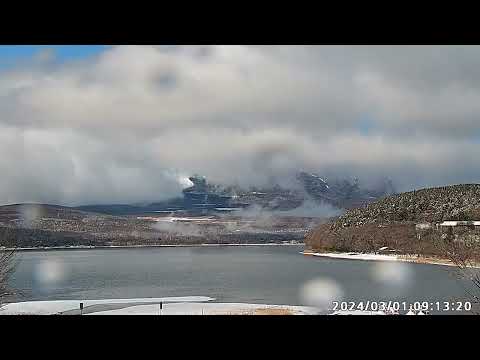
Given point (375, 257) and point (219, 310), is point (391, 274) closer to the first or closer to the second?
point (375, 257)

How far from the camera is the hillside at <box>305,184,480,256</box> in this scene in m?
19.5

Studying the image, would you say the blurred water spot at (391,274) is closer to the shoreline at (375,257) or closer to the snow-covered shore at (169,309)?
the shoreline at (375,257)

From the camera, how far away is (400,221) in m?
24.6

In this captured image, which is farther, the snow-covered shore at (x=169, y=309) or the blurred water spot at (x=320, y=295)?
the blurred water spot at (x=320, y=295)

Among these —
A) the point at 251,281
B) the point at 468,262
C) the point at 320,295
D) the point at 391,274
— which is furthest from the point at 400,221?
the point at 468,262

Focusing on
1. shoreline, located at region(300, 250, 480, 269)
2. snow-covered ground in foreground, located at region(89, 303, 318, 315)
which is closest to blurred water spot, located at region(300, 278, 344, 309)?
snow-covered ground in foreground, located at region(89, 303, 318, 315)

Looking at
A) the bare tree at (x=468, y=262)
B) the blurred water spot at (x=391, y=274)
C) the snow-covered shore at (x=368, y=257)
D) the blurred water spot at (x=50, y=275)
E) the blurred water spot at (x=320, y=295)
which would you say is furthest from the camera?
the snow-covered shore at (x=368, y=257)

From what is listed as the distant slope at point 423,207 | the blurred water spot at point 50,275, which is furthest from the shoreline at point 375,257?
the blurred water spot at point 50,275

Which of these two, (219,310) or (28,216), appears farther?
(28,216)

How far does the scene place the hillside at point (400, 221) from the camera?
19.5m

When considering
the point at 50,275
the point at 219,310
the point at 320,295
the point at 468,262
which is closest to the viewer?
the point at 219,310

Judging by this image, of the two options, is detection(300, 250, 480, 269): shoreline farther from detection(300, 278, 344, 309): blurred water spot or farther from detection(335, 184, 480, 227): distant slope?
detection(300, 278, 344, 309): blurred water spot
